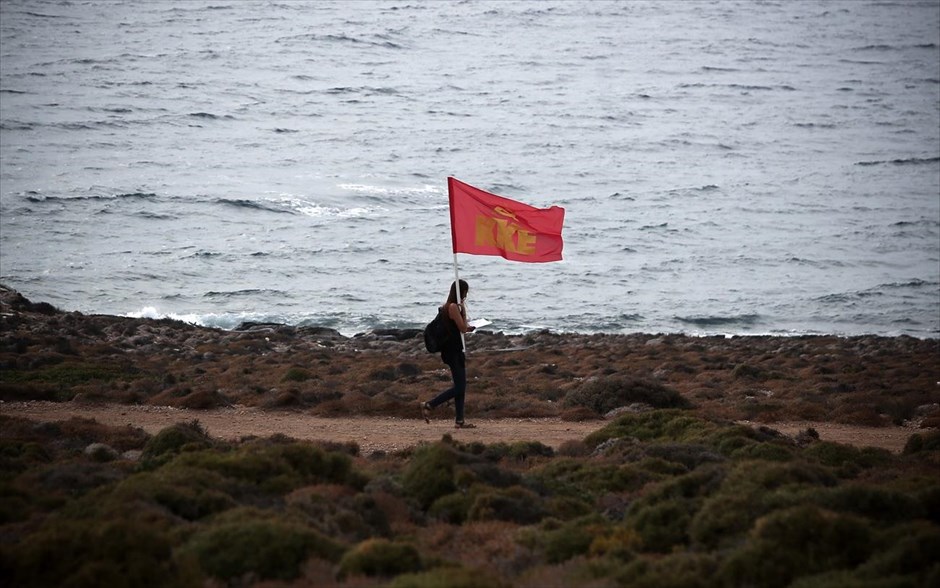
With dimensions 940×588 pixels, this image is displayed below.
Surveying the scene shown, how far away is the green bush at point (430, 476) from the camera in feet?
34.1

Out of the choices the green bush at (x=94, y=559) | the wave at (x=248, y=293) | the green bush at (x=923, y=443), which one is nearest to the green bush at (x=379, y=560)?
the green bush at (x=94, y=559)

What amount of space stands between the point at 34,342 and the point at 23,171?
4411 cm

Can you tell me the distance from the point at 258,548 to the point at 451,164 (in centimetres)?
6759

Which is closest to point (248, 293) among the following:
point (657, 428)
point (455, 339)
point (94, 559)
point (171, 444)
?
point (455, 339)

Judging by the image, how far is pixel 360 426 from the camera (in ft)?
52.7

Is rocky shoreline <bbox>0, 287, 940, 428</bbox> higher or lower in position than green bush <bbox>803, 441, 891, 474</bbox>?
lower

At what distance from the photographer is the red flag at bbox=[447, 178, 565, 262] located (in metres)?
16.0

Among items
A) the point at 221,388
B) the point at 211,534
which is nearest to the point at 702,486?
the point at 211,534

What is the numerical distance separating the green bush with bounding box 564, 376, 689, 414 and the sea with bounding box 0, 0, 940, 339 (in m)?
3.77

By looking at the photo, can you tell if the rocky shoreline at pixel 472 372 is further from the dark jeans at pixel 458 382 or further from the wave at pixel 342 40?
the wave at pixel 342 40

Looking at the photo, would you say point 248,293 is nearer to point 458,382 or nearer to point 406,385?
point 406,385

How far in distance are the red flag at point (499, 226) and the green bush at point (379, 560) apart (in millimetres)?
8348

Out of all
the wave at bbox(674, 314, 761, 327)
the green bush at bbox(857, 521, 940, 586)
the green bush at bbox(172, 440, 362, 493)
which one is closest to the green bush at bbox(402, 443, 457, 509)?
the green bush at bbox(172, 440, 362, 493)

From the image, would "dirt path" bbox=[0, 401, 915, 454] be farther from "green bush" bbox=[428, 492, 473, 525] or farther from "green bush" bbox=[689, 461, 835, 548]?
"green bush" bbox=[689, 461, 835, 548]
